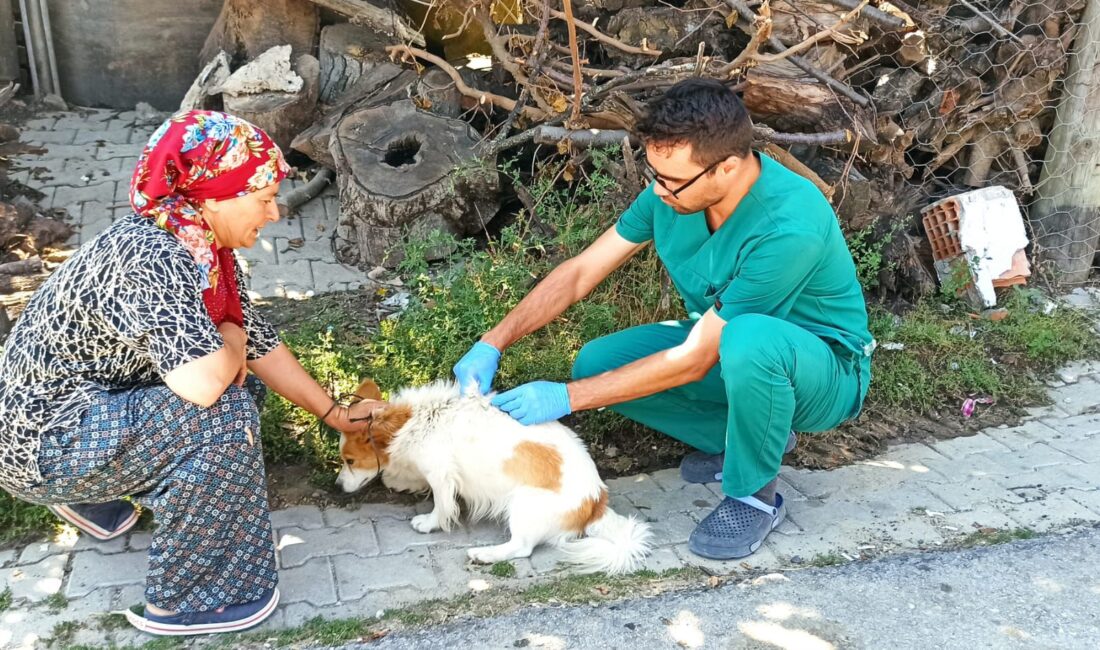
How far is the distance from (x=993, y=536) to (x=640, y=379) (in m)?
1.51

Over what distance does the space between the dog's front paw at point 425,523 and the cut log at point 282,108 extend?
3639 millimetres

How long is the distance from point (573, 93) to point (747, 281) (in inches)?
81.9

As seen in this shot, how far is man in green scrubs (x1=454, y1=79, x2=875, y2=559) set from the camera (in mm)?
2953

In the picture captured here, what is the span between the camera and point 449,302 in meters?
4.32

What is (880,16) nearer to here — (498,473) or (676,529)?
(676,529)

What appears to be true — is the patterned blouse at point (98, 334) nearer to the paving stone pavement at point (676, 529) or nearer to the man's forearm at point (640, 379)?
the paving stone pavement at point (676, 529)

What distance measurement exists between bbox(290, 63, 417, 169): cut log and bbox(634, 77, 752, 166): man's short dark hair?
120 inches

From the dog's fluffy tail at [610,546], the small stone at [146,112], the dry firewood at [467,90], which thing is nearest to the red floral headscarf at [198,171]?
the dog's fluffy tail at [610,546]

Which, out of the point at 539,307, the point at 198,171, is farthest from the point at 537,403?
the point at 198,171

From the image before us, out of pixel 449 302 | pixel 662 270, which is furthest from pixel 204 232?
pixel 662 270

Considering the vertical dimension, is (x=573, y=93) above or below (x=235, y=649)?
above

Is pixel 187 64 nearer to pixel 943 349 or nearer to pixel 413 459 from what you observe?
pixel 413 459

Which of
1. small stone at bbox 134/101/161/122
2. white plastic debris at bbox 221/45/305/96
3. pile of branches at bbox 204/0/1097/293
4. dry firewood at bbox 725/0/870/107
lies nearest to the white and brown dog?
pile of branches at bbox 204/0/1097/293

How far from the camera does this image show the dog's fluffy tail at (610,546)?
3068 millimetres
